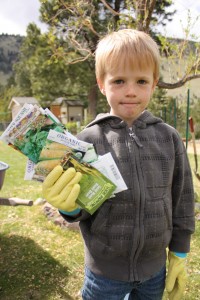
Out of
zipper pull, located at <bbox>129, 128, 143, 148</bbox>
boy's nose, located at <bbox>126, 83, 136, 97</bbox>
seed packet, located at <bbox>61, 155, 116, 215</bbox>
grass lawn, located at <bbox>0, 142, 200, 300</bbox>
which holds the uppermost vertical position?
boy's nose, located at <bbox>126, 83, 136, 97</bbox>

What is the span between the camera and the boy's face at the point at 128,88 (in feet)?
4.78

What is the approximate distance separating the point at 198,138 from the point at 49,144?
17.9 m

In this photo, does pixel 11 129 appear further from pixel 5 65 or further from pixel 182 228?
pixel 5 65

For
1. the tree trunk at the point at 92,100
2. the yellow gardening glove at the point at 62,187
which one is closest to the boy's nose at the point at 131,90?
the yellow gardening glove at the point at 62,187

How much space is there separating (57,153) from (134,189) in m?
0.43

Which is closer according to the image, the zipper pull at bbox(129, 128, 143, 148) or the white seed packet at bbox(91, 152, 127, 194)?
the white seed packet at bbox(91, 152, 127, 194)

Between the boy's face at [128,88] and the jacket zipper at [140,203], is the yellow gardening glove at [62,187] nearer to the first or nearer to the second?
the jacket zipper at [140,203]

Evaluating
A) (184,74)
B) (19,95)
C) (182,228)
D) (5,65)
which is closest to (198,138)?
(184,74)

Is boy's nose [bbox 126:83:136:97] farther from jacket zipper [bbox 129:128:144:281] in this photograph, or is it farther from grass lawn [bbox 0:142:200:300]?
grass lawn [bbox 0:142:200:300]

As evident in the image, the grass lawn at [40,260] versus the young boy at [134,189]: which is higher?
the young boy at [134,189]

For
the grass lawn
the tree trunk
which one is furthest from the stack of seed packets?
the tree trunk

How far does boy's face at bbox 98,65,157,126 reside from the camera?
1.46 meters

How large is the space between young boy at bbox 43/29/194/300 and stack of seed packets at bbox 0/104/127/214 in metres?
0.12

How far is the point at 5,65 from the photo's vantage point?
118062 millimetres
